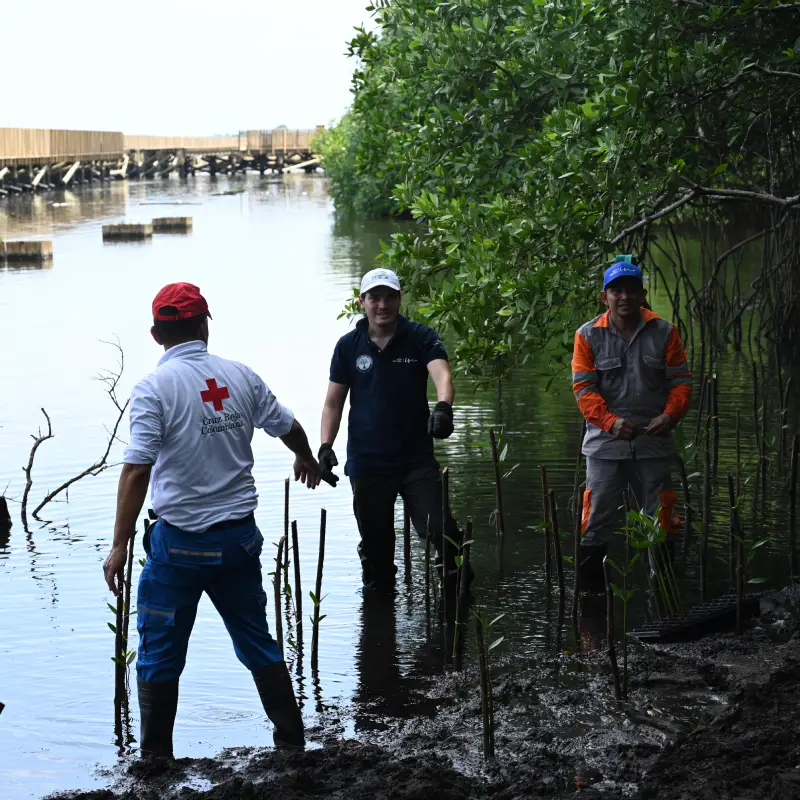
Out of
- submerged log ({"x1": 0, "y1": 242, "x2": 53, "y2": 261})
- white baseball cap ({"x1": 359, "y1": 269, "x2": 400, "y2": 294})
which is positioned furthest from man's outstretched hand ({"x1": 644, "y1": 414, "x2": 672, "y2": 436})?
submerged log ({"x1": 0, "y1": 242, "x2": 53, "y2": 261})

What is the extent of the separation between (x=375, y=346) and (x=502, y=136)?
20.1ft

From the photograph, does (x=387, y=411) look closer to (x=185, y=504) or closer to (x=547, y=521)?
(x=547, y=521)

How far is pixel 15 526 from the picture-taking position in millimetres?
10430

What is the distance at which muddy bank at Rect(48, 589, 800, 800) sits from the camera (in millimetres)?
5121

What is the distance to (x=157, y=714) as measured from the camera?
5473mm

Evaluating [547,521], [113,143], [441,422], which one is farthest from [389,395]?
[113,143]

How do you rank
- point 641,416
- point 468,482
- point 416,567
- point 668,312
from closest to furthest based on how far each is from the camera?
point 641,416 → point 416,567 → point 468,482 → point 668,312

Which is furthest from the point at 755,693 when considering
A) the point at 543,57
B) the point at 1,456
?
the point at 1,456

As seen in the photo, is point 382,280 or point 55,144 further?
point 55,144

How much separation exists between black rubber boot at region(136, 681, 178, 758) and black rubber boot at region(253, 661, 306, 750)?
35 centimetres

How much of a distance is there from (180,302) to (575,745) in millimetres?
2396

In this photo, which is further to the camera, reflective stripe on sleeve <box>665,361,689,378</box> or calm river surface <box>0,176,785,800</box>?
reflective stripe on sleeve <box>665,361,689,378</box>

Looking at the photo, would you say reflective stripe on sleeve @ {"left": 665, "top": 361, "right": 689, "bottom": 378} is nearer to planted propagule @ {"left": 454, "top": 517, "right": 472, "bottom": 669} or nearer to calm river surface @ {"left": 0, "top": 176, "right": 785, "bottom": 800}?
calm river surface @ {"left": 0, "top": 176, "right": 785, "bottom": 800}

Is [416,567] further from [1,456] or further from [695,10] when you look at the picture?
[1,456]
